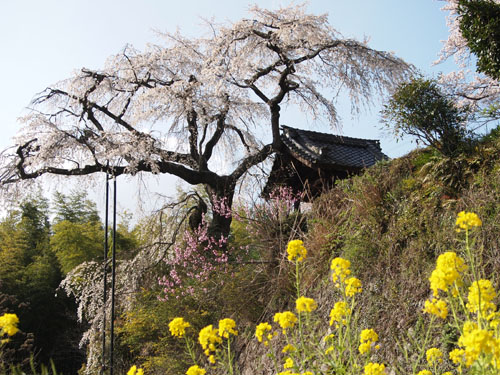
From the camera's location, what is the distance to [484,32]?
655 cm

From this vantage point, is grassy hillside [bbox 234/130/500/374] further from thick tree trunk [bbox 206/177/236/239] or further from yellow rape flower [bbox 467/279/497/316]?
thick tree trunk [bbox 206/177/236/239]

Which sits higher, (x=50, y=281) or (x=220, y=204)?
(x=220, y=204)

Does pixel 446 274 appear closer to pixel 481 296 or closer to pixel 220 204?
pixel 481 296

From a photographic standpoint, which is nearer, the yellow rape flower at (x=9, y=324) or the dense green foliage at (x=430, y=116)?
the yellow rape flower at (x=9, y=324)

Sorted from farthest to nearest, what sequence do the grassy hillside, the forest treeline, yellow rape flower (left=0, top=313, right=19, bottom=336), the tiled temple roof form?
the forest treeline < the tiled temple roof < the grassy hillside < yellow rape flower (left=0, top=313, right=19, bottom=336)

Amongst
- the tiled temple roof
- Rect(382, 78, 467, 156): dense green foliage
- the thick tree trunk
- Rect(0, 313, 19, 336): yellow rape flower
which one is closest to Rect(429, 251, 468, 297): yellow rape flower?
Rect(0, 313, 19, 336): yellow rape flower

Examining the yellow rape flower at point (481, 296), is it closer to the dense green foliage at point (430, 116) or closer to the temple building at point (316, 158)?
the dense green foliage at point (430, 116)

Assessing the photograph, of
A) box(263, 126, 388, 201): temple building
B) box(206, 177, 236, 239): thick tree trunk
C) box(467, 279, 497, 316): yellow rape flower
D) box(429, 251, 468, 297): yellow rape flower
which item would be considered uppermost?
box(263, 126, 388, 201): temple building

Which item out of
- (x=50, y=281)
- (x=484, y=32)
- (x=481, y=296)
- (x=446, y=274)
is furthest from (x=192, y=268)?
(x=50, y=281)

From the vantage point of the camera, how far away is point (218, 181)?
11.4m

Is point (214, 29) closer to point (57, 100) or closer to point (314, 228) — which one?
point (57, 100)

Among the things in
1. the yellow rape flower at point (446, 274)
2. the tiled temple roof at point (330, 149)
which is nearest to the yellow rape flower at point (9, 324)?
the yellow rape flower at point (446, 274)

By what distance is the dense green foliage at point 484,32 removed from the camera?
21.3 feet

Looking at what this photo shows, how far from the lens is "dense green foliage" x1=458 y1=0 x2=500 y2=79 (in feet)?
21.3
